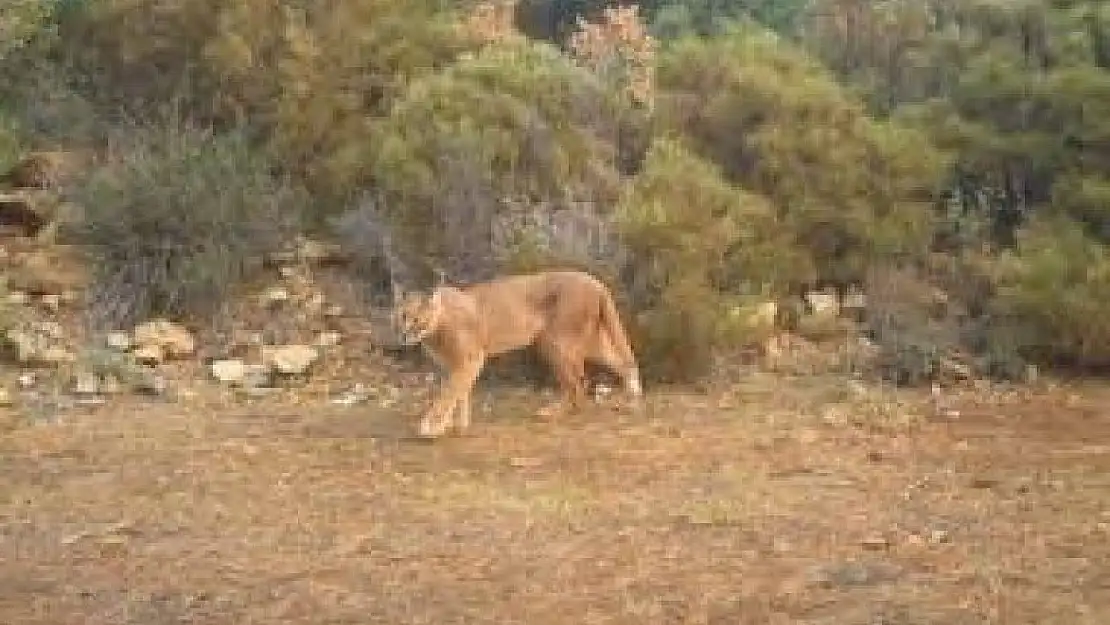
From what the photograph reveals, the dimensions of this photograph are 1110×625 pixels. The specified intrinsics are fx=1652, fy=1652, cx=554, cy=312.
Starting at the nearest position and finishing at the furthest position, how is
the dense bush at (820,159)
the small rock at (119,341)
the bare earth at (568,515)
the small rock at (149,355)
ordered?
the bare earth at (568,515) → the small rock at (149,355) → the small rock at (119,341) → the dense bush at (820,159)

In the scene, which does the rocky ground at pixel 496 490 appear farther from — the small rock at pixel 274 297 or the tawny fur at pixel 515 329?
the tawny fur at pixel 515 329

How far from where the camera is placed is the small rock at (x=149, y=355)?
1068cm

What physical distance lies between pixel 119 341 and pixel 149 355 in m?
0.28

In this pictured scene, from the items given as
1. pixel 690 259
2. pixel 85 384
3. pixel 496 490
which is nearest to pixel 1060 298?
→ pixel 690 259

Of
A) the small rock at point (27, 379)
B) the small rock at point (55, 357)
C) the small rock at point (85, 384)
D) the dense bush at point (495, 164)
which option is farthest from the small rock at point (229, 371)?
the dense bush at point (495, 164)

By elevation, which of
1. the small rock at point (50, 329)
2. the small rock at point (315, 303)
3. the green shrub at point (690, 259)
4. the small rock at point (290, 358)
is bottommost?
the small rock at point (290, 358)

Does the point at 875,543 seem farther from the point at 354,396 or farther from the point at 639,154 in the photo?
the point at 639,154

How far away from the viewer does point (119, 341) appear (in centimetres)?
1083

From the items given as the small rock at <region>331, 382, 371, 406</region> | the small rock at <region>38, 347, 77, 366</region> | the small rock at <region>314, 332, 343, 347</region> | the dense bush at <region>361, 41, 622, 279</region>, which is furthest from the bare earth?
the dense bush at <region>361, 41, 622, 279</region>

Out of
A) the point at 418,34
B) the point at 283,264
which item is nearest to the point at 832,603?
the point at 283,264

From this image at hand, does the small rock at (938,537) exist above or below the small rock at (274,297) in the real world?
below

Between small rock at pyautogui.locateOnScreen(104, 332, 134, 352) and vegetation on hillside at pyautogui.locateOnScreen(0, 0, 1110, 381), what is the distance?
469 mm

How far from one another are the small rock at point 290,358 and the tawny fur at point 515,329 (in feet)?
3.43

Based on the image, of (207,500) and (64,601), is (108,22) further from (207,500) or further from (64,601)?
(64,601)
